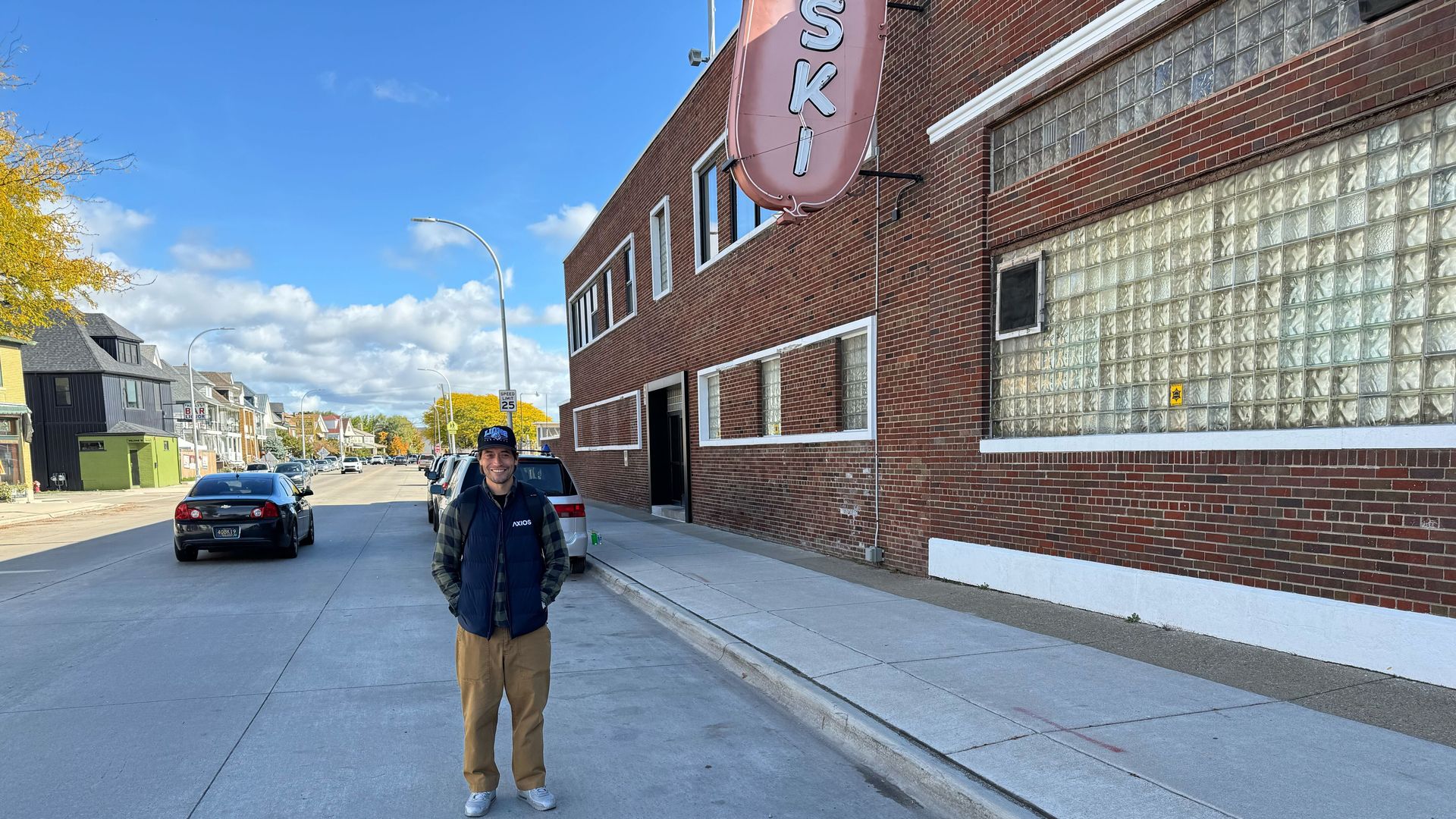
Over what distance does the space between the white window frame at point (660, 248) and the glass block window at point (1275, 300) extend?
11271mm

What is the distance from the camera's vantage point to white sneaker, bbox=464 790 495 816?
11.8ft

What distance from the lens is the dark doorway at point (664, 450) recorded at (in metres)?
18.3

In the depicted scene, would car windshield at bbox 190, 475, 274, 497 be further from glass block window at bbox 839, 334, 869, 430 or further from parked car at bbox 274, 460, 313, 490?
parked car at bbox 274, 460, 313, 490

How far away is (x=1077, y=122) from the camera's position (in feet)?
23.5

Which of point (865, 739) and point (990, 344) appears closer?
point (865, 739)

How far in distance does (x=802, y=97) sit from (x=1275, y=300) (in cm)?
512

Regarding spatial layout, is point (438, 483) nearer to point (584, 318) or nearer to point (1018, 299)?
point (584, 318)

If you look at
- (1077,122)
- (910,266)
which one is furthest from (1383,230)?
(910,266)

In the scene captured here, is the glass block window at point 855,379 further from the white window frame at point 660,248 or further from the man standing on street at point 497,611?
the white window frame at point 660,248

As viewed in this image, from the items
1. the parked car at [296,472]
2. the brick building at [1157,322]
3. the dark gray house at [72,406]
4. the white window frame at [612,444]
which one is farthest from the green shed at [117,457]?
the brick building at [1157,322]

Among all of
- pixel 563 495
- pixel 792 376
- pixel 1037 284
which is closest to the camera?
pixel 1037 284

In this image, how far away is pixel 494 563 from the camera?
361cm

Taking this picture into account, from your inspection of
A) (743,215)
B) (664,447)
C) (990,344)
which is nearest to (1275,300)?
(990,344)

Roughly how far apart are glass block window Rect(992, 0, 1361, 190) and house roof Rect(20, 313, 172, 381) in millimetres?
50000
